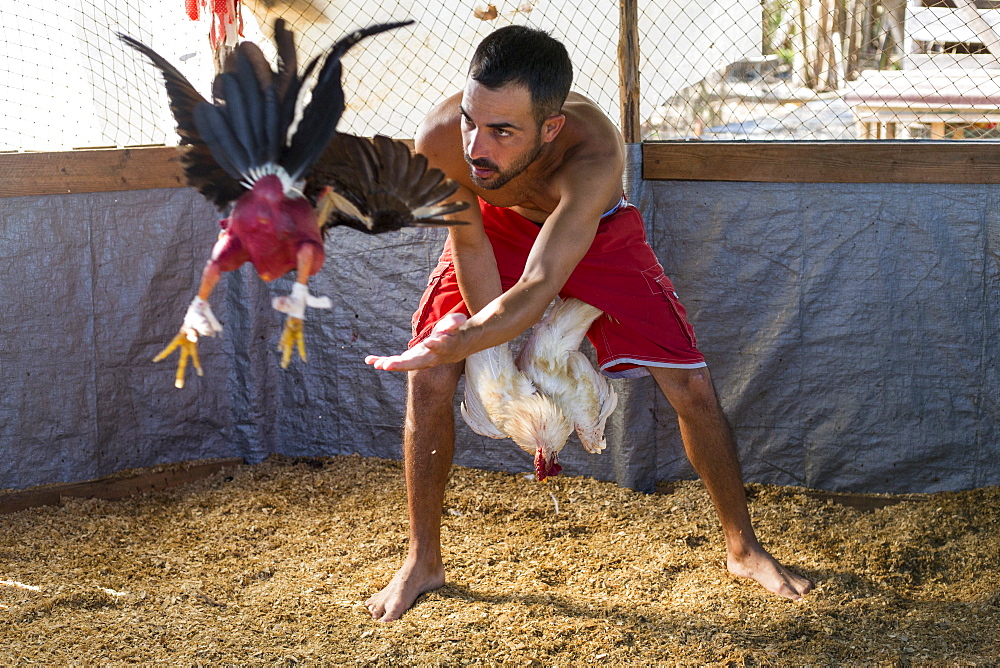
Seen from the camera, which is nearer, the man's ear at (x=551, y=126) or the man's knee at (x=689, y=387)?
the man's ear at (x=551, y=126)

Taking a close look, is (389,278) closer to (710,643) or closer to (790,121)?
(710,643)

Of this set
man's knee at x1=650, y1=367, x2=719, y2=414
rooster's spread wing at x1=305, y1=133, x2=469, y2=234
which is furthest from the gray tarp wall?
rooster's spread wing at x1=305, y1=133, x2=469, y2=234

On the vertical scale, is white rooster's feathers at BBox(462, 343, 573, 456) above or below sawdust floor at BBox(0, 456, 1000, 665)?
above

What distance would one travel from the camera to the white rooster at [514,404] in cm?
239

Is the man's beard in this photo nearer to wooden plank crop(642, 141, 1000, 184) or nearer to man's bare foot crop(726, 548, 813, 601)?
wooden plank crop(642, 141, 1000, 184)

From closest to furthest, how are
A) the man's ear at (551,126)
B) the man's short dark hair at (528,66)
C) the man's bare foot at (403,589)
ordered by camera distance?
1. the man's short dark hair at (528,66)
2. the man's ear at (551,126)
3. the man's bare foot at (403,589)

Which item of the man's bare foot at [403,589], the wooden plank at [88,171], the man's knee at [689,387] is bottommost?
the man's bare foot at [403,589]

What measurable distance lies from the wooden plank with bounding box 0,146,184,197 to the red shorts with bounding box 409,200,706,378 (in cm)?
114

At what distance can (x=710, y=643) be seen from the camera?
234cm

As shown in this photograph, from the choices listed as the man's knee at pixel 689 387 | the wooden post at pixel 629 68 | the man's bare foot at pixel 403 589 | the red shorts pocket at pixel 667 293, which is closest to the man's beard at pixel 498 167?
the red shorts pocket at pixel 667 293

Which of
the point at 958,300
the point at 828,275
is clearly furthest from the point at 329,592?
the point at 958,300

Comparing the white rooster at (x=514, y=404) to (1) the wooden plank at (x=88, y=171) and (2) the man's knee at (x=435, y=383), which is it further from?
(1) the wooden plank at (x=88, y=171)

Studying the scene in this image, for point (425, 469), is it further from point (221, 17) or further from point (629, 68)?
point (221, 17)

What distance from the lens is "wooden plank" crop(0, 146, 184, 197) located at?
10.3 feet
